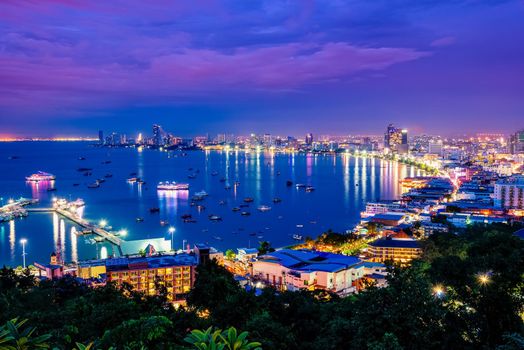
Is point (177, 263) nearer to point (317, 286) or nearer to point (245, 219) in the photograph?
point (317, 286)

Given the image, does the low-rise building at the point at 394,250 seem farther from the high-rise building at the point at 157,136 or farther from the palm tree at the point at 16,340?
the high-rise building at the point at 157,136


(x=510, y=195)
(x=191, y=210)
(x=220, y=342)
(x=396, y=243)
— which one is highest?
(x=220, y=342)

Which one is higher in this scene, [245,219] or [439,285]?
[439,285]

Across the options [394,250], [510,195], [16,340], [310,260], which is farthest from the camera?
[510,195]

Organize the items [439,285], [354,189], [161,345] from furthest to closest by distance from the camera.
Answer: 1. [354,189]
2. [439,285]
3. [161,345]

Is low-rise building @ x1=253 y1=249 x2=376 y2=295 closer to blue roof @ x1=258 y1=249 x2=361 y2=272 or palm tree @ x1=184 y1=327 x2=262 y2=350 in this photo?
blue roof @ x1=258 y1=249 x2=361 y2=272

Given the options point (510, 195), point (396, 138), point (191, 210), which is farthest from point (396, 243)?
point (396, 138)

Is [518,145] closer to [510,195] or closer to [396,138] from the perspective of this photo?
[396,138]

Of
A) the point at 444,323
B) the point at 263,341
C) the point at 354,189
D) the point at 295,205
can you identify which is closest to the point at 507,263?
the point at 444,323

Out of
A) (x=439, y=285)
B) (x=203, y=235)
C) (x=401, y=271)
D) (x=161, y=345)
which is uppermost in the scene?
(x=401, y=271)
